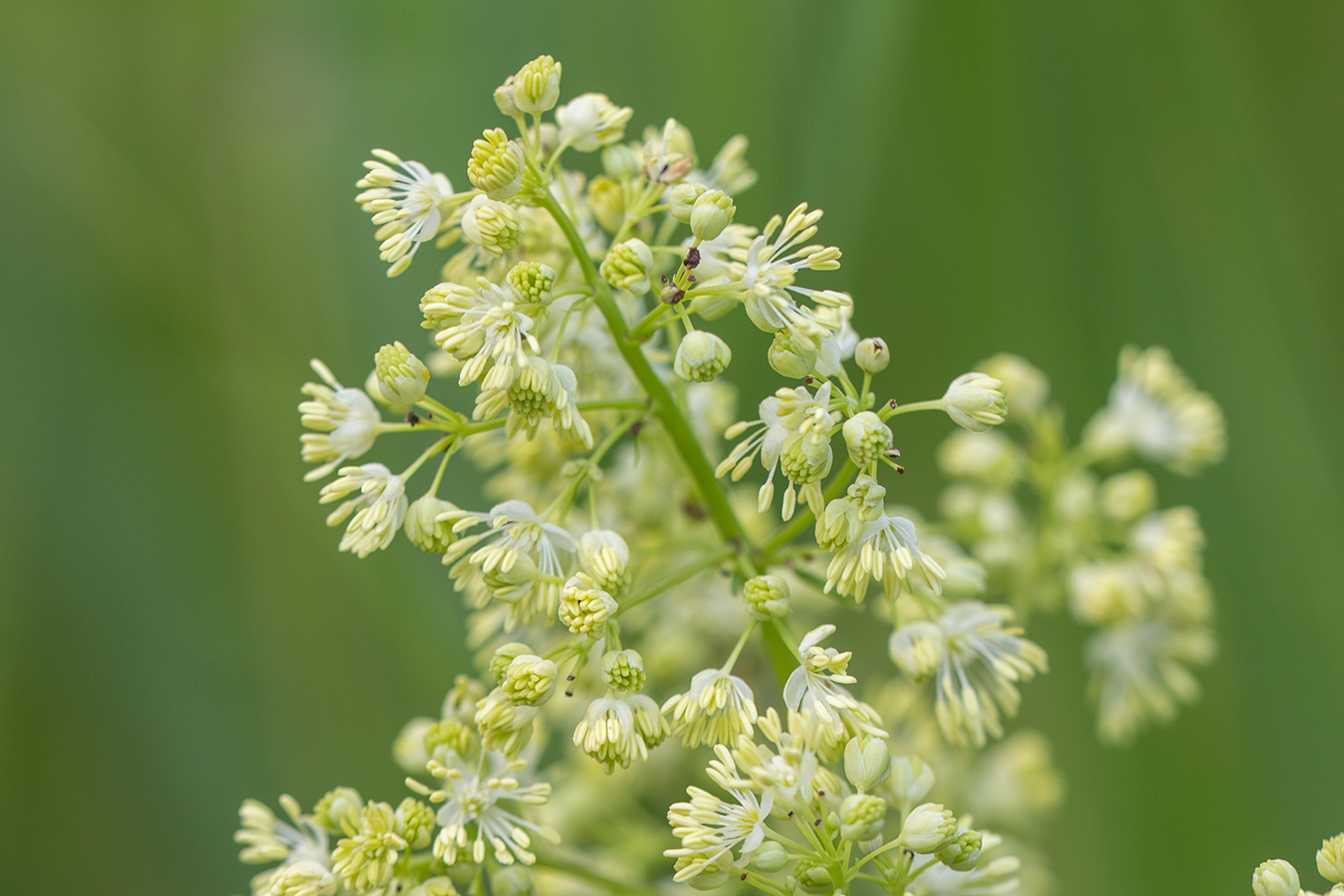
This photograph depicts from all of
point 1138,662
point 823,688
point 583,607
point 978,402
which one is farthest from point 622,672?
point 1138,662

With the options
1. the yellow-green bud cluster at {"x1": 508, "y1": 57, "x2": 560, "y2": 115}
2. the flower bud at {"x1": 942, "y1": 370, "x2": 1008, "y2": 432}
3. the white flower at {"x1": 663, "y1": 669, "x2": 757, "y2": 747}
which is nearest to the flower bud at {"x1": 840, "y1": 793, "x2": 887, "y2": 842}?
the white flower at {"x1": 663, "y1": 669, "x2": 757, "y2": 747}

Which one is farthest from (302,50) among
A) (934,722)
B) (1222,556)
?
(1222,556)

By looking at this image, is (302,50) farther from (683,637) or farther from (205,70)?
(683,637)

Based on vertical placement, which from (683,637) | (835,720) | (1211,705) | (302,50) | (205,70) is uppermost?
(205,70)

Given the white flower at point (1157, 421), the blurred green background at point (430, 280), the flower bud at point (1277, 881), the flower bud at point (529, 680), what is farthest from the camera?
the blurred green background at point (430, 280)

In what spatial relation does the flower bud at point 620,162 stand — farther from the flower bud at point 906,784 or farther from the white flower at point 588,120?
the flower bud at point 906,784

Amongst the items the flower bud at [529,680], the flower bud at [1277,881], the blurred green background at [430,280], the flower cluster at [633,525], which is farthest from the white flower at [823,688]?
the blurred green background at [430,280]
